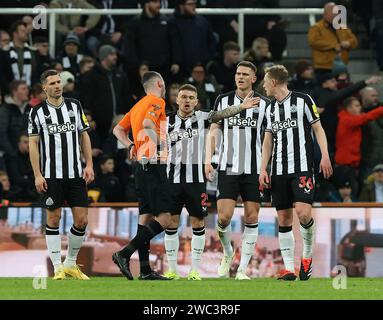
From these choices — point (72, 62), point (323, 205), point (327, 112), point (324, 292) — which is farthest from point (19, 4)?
point (324, 292)

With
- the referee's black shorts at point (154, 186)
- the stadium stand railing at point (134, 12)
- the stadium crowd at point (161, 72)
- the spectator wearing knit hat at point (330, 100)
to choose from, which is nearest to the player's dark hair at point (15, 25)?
the stadium crowd at point (161, 72)

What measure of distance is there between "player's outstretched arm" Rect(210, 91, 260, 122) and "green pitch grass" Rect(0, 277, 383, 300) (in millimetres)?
1847

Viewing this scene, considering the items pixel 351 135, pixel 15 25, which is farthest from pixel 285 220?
pixel 15 25

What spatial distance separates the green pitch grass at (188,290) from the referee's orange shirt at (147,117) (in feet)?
4.75

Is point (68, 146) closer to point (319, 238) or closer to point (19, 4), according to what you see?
point (319, 238)

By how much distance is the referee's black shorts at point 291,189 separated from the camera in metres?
15.5

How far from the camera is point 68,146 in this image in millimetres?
15703

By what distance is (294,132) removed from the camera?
51.2ft

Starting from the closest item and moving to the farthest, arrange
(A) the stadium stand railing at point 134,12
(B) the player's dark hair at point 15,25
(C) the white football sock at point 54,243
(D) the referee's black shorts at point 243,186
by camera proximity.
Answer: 1. (C) the white football sock at point 54,243
2. (D) the referee's black shorts at point 243,186
3. (B) the player's dark hair at point 15,25
4. (A) the stadium stand railing at point 134,12

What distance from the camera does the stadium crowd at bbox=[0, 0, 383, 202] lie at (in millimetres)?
20406

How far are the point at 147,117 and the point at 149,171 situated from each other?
23.8 inches

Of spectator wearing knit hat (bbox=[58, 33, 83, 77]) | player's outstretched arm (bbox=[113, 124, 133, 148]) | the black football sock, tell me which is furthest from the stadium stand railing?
the black football sock

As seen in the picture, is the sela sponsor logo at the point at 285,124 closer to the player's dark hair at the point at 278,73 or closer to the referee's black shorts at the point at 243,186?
the player's dark hair at the point at 278,73

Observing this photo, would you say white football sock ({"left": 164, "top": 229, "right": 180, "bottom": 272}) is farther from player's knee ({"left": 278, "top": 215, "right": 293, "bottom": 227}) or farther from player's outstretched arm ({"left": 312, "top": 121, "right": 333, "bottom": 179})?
player's outstretched arm ({"left": 312, "top": 121, "right": 333, "bottom": 179})
